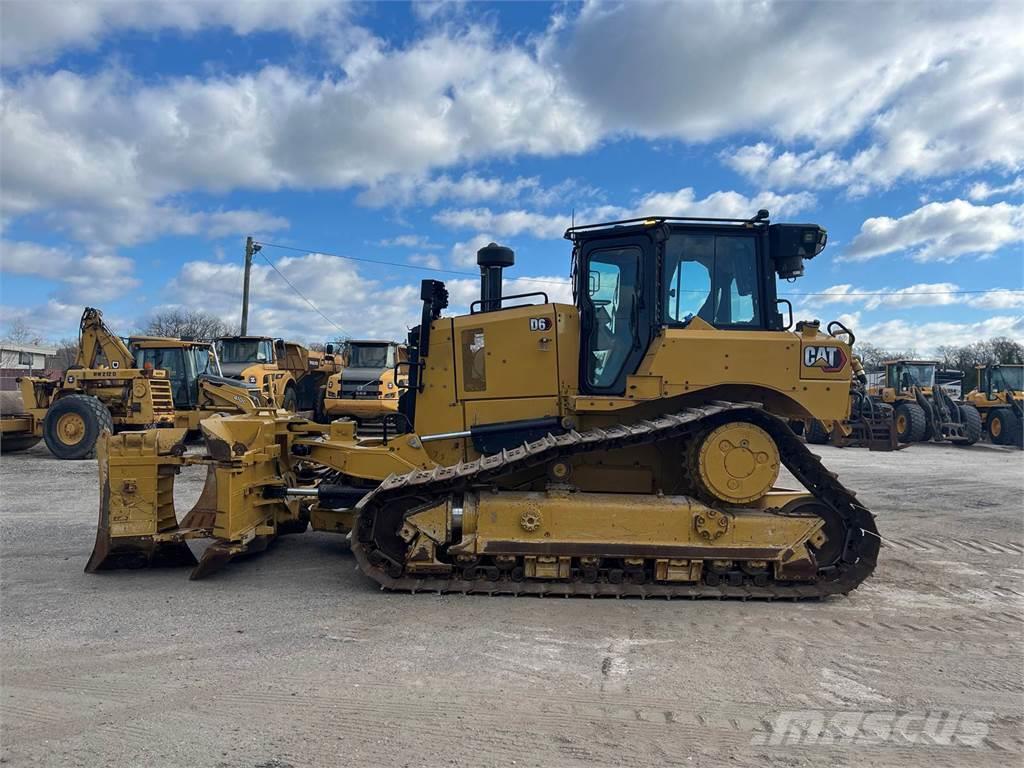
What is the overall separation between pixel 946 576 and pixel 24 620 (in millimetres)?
7608

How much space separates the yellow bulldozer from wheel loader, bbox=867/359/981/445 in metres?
20.1

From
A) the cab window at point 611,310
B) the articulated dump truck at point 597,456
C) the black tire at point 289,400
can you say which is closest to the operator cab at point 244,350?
the black tire at point 289,400

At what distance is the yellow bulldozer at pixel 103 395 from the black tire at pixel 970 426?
2192 centimetres

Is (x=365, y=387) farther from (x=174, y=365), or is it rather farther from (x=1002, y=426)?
(x=1002, y=426)

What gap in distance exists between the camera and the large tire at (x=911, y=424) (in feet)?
67.6

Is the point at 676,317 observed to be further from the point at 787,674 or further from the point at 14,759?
the point at 14,759

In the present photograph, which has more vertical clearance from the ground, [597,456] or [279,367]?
[279,367]

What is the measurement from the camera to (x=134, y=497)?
5.52 meters

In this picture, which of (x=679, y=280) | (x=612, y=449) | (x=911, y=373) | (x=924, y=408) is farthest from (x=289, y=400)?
(x=911, y=373)

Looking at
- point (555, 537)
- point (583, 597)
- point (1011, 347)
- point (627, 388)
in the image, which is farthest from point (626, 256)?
point (1011, 347)

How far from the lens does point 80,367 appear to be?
50.6ft

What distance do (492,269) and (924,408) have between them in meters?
20.3

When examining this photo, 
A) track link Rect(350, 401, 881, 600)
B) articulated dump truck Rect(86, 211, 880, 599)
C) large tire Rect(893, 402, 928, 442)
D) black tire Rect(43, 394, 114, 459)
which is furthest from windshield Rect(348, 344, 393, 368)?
large tire Rect(893, 402, 928, 442)

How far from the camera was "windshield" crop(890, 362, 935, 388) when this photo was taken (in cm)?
2298
